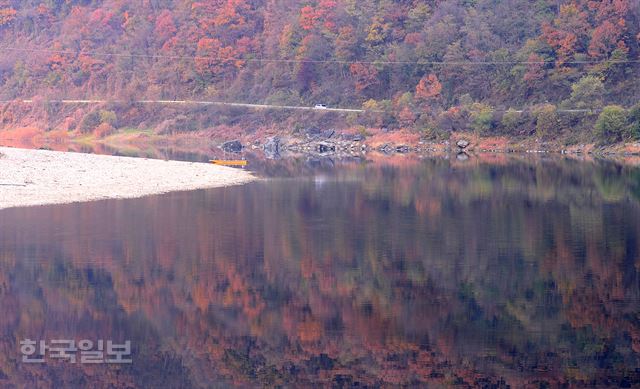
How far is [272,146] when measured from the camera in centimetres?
6775

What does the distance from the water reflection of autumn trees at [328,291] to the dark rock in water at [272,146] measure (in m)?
34.3

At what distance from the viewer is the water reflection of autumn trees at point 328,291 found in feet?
43.8

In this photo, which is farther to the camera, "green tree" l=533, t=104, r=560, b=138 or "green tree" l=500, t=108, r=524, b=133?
"green tree" l=500, t=108, r=524, b=133

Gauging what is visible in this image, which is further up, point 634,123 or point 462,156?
point 634,123

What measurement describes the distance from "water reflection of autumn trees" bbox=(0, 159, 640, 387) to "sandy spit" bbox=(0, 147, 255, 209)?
2.13 meters

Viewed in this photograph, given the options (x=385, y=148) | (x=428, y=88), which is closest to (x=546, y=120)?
(x=385, y=148)

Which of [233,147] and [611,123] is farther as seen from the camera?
[233,147]

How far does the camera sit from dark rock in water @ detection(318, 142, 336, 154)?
66875mm

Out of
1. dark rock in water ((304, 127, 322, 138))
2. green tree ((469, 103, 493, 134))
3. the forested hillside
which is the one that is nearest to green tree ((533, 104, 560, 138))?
the forested hillside

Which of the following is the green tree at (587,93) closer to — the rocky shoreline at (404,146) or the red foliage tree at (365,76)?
the rocky shoreline at (404,146)

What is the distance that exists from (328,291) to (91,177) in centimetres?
2047

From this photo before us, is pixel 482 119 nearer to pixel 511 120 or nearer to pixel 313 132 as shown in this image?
pixel 511 120

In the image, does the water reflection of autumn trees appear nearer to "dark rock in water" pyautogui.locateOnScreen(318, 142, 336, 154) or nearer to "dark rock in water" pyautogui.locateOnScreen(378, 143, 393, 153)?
"dark rock in water" pyautogui.locateOnScreen(378, 143, 393, 153)

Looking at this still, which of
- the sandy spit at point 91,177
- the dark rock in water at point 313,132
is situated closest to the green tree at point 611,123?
the dark rock in water at point 313,132
